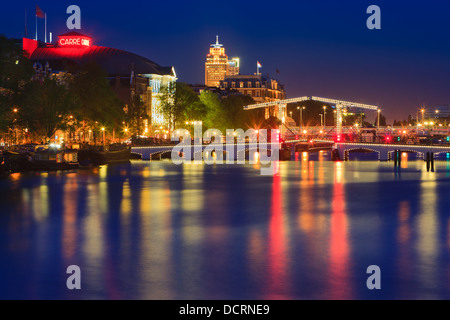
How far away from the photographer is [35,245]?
78.4 feet

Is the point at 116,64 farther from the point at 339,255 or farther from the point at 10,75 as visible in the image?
the point at 339,255

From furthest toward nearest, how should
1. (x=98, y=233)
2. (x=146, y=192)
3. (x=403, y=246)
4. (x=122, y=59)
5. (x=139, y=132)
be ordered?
(x=122, y=59)
(x=139, y=132)
(x=146, y=192)
(x=98, y=233)
(x=403, y=246)

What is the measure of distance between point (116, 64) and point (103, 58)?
432cm

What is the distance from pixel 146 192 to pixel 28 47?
12379 cm

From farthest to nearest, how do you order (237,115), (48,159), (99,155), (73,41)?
1. (73,41)
2. (237,115)
3. (99,155)
4. (48,159)

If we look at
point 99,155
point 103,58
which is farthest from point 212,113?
point 99,155

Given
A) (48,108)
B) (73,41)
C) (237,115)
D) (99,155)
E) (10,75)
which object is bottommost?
(99,155)

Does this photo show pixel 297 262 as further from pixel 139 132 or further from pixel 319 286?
pixel 139 132

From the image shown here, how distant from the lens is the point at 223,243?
2431 centimetres

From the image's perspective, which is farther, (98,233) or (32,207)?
(32,207)

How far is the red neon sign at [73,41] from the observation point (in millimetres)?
162125

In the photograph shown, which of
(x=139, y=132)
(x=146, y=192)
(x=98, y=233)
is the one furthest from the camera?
(x=139, y=132)

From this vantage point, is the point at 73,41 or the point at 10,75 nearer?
the point at 10,75
